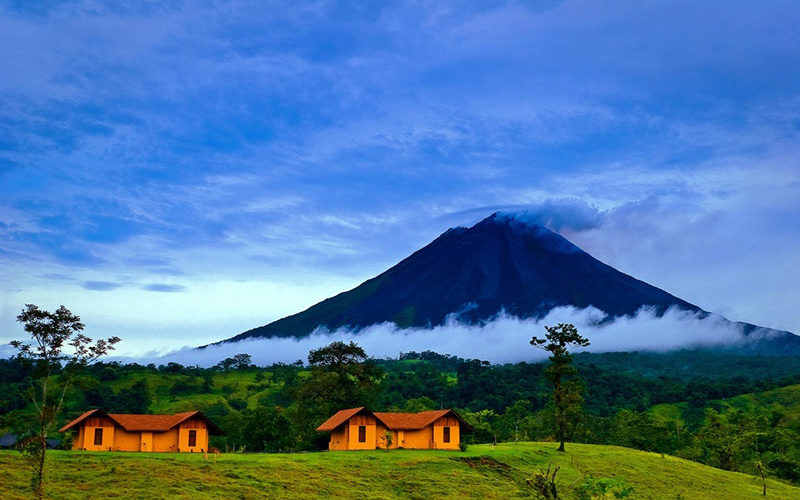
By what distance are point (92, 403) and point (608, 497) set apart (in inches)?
4060

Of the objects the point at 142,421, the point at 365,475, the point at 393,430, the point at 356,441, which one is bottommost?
the point at 365,475

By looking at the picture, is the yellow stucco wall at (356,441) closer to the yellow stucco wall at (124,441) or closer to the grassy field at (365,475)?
the grassy field at (365,475)

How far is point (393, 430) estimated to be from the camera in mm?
60969

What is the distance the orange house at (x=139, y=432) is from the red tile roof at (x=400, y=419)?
34.0ft

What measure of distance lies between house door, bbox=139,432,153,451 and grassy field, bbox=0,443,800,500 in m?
5.88

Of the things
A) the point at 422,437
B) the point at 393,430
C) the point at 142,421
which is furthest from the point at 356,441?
the point at 142,421

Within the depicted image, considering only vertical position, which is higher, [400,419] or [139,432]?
[400,419]

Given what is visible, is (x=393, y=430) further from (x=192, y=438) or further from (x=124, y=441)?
(x=124, y=441)

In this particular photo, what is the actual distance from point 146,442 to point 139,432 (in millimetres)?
898

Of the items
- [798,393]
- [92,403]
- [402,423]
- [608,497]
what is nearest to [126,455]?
[402,423]

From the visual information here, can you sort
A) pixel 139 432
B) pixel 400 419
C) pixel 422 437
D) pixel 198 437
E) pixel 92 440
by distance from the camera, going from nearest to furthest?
pixel 92 440, pixel 139 432, pixel 198 437, pixel 422 437, pixel 400 419

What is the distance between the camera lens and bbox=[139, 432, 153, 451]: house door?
181 feet

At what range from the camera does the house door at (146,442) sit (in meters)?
55.2

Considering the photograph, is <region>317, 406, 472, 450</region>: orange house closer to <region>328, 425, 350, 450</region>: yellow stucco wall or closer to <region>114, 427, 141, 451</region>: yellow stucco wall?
<region>328, 425, 350, 450</region>: yellow stucco wall
